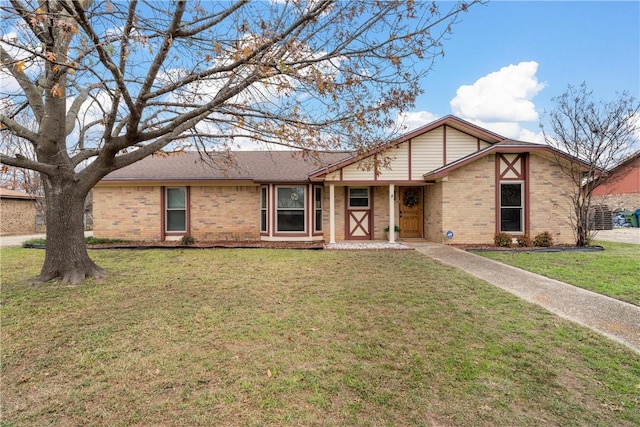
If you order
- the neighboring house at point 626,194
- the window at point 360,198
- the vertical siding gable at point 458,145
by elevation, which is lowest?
the window at point 360,198

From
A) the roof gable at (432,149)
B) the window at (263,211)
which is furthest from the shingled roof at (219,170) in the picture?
the roof gable at (432,149)

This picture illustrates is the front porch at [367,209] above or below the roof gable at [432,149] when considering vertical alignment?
below

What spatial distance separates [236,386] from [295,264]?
557 cm

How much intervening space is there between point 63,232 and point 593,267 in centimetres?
1194

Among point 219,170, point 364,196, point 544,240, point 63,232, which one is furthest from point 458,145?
point 63,232

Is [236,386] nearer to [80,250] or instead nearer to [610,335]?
[610,335]

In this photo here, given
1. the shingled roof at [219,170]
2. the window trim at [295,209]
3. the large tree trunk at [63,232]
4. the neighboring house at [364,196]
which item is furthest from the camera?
the window trim at [295,209]

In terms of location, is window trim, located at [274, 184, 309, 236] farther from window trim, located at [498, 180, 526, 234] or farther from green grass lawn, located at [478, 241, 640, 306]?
window trim, located at [498, 180, 526, 234]

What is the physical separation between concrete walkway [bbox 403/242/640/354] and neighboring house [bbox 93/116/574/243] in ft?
13.7

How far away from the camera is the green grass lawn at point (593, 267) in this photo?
585 centimetres

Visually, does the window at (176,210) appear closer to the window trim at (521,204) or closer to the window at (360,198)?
the window at (360,198)

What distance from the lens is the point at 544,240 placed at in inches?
444

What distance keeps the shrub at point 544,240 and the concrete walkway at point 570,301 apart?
14.1 feet

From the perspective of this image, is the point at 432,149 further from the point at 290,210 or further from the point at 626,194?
the point at 626,194
